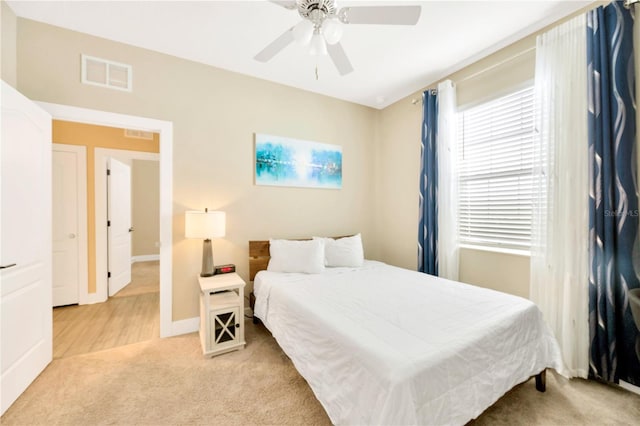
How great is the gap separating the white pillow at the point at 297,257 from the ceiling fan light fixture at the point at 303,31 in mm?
1945

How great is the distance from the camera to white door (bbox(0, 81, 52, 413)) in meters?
1.69

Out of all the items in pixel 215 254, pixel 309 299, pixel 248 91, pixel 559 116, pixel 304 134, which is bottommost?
pixel 309 299

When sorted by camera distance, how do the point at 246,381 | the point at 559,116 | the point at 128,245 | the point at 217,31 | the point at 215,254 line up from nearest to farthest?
the point at 246,381
the point at 559,116
the point at 217,31
the point at 215,254
the point at 128,245

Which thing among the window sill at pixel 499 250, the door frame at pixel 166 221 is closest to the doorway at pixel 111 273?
the door frame at pixel 166 221

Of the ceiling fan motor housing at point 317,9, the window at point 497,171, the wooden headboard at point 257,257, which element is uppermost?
the ceiling fan motor housing at point 317,9

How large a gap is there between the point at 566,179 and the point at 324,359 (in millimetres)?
2259

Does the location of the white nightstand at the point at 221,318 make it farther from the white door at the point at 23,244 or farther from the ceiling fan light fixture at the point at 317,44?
the ceiling fan light fixture at the point at 317,44

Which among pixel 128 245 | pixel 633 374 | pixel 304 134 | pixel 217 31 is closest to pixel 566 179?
pixel 633 374

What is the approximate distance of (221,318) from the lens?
7.68 feet

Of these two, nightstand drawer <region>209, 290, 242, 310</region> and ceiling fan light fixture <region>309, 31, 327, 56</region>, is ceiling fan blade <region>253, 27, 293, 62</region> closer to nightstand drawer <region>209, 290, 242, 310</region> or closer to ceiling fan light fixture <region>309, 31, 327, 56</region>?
ceiling fan light fixture <region>309, 31, 327, 56</region>

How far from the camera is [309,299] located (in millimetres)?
2025

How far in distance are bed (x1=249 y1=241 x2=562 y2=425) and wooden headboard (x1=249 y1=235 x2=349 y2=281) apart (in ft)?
2.36

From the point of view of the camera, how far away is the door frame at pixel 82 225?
11.4 ft

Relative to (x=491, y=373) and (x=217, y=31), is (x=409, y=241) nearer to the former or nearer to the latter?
(x=491, y=373)
